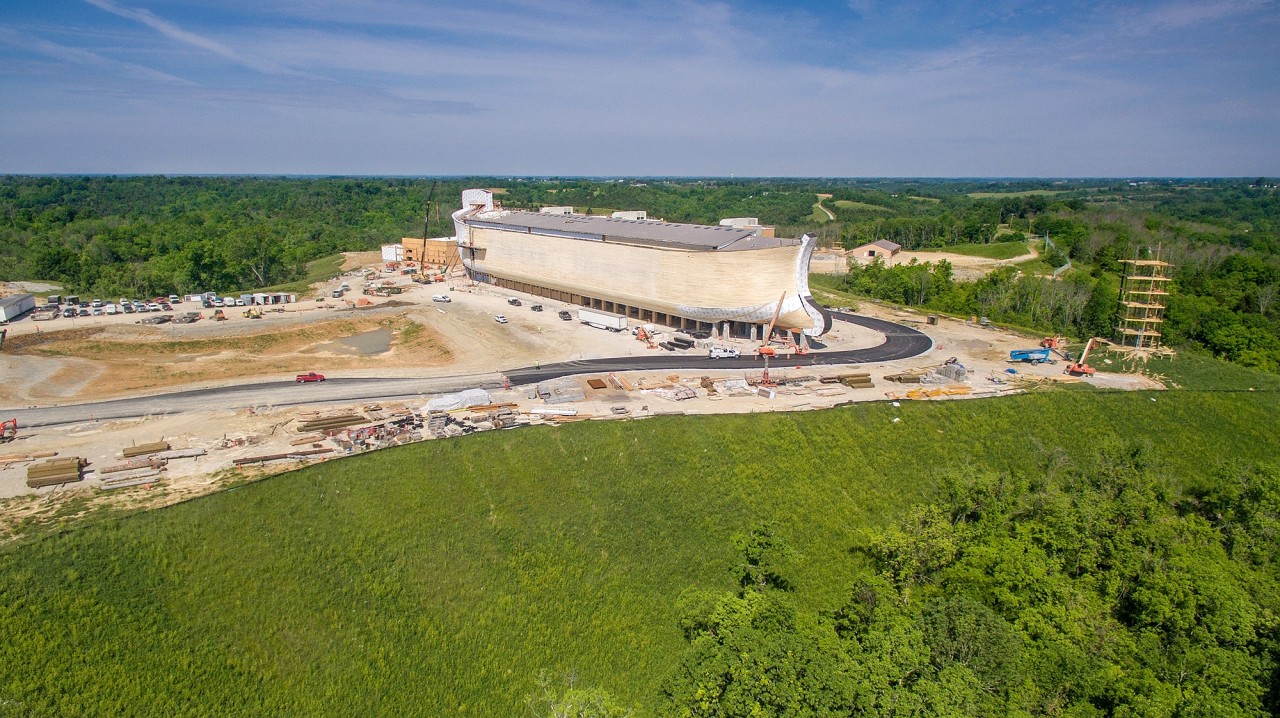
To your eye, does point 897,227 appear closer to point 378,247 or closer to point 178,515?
point 378,247

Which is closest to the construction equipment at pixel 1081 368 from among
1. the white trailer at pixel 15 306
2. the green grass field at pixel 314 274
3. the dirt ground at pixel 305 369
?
the dirt ground at pixel 305 369

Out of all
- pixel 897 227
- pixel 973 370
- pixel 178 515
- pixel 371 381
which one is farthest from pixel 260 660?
pixel 897 227

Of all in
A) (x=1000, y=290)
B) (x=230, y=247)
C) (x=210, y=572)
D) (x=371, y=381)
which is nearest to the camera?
(x=210, y=572)

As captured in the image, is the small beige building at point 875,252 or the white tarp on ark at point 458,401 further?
the small beige building at point 875,252

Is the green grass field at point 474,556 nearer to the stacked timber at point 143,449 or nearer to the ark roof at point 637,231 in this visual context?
the stacked timber at point 143,449

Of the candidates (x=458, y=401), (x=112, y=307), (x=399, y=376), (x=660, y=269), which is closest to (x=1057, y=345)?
(x=660, y=269)
